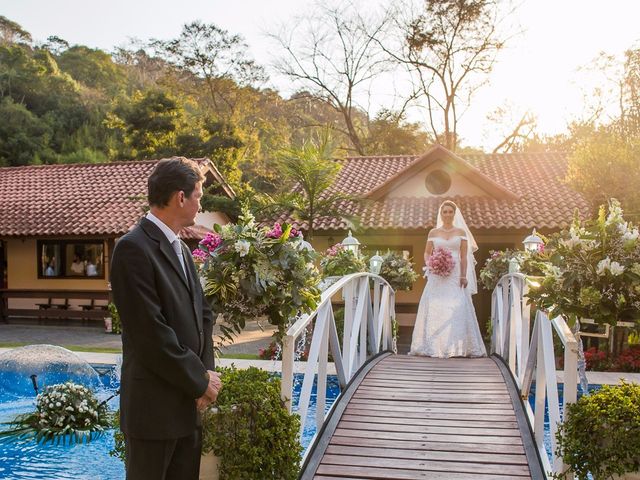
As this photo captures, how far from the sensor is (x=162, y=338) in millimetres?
2949

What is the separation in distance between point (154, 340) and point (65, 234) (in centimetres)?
1886

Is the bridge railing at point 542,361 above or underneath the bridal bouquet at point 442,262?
underneath

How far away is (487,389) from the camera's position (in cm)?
726

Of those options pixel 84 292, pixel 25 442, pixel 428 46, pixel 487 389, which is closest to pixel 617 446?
pixel 487 389

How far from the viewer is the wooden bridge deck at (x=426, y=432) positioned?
5.06 meters

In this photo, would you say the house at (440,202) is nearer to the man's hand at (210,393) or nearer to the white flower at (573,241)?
the white flower at (573,241)

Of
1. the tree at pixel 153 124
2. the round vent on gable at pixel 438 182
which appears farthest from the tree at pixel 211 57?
the round vent on gable at pixel 438 182

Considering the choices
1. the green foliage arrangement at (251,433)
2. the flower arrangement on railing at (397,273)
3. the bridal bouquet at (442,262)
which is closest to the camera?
the green foliage arrangement at (251,433)

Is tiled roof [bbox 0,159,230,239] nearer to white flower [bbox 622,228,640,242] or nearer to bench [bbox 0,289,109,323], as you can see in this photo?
bench [bbox 0,289,109,323]

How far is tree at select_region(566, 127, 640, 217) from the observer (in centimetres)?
1590

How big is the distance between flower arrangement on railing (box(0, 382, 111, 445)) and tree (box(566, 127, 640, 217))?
38.7 ft

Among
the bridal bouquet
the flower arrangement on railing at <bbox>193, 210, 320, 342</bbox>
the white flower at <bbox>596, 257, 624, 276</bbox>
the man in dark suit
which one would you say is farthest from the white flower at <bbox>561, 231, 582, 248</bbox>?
the bridal bouquet

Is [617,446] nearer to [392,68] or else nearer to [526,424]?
[526,424]

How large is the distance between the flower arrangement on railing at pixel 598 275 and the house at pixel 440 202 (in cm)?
1431
